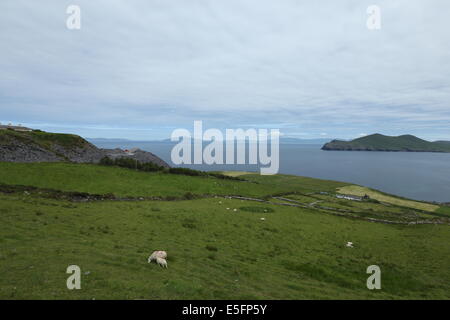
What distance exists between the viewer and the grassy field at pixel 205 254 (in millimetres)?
11414

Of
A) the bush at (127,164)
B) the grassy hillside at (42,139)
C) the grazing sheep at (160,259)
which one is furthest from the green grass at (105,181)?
the grazing sheep at (160,259)

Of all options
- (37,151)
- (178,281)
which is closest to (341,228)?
(178,281)

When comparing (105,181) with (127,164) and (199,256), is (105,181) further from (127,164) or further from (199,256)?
(199,256)

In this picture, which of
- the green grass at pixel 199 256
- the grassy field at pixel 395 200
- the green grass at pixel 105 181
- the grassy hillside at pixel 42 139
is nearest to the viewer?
the green grass at pixel 199 256

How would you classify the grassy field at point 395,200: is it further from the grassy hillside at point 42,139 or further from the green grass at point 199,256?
the grassy hillside at point 42,139

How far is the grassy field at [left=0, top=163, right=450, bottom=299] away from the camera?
37.4 ft

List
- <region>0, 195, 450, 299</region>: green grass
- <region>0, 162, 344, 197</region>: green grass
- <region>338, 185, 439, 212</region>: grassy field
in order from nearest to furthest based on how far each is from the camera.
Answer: <region>0, 195, 450, 299</region>: green grass
<region>0, 162, 344, 197</region>: green grass
<region>338, 185, 439, 212</region>: grassy field

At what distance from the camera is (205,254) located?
60.0 feet

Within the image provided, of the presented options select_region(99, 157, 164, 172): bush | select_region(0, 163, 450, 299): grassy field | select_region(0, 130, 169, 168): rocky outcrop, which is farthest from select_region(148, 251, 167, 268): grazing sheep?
select_region(0, 130, 169, 168): rocky outcrop

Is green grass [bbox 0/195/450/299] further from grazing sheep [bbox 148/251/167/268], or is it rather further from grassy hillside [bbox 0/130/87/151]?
grassy hillside [bbox 0/130/87/151]

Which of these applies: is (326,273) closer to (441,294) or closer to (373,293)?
(373,293)

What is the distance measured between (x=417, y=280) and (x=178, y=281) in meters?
19.5

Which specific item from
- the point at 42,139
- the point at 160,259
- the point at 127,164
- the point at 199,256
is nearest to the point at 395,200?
the point at 127,164

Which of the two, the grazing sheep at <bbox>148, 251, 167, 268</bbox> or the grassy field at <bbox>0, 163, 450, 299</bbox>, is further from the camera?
the grazing sheep at <bbox>148, 251, 167, 268</bbox>
